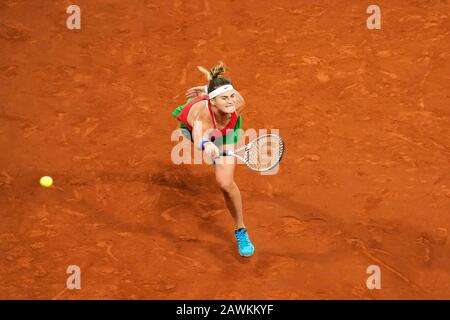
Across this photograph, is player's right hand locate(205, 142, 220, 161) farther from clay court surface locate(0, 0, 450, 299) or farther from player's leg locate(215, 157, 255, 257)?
clay court surface locate(0, 0, 450, 299)

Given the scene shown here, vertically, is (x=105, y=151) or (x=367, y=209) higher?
(x=105, y=151)

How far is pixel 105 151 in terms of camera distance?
338 inches

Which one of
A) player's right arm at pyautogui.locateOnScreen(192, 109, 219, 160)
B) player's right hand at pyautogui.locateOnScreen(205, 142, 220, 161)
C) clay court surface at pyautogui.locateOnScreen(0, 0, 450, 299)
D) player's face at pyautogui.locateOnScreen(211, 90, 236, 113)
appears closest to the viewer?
player's right hand at pyautogui.locateOnScreen(205, 142, 220, 161)

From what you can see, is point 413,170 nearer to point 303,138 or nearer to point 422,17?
point 303,138

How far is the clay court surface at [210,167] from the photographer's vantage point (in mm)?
6992

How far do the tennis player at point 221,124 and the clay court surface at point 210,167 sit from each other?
1.45 feet

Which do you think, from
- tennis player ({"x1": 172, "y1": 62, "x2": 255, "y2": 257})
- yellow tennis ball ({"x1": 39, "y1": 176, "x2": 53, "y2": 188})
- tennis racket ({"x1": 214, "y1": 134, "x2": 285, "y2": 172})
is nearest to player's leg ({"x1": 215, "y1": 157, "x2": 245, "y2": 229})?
tennis player ({"x1": 172, "y1": 62, "x2": 255, "y2": 257})

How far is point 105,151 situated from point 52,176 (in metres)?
0.69

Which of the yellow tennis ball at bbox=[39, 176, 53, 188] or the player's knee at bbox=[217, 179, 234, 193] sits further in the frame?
the yellow tennis ball at bbox=[39, 176, 53, 188]

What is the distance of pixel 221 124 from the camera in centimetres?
689

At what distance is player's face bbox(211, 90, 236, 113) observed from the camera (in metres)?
6.69

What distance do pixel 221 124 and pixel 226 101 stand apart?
28cm

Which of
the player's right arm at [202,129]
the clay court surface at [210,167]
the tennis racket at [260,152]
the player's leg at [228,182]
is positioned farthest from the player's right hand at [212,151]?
the clay court surface at [210,167]

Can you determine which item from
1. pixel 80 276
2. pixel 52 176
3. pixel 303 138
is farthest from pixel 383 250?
pixel 52 176
